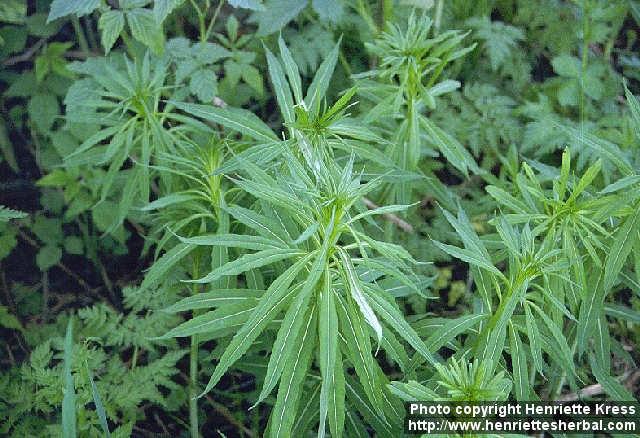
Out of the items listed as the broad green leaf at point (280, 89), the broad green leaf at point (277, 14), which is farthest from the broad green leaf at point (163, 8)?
the broad green leaf at point (277, 14)

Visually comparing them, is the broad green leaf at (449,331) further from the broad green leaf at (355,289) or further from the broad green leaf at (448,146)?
the broad green leaf at (448,146)

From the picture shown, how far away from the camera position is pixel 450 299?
3.21 m

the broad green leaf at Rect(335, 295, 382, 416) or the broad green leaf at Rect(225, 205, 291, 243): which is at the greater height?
the broad green leaf at Rect(225, 205, 291, 243)

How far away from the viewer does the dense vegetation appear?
1679 mm

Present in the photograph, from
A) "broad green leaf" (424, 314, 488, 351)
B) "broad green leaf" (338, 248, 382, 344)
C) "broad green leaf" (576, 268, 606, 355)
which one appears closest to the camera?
"broad green leaf" (338, 248, 382, 344)

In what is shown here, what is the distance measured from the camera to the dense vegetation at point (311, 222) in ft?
5.51

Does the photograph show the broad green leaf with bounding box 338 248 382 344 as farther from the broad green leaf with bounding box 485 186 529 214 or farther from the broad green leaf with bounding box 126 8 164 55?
the broad green leaf with bounding box 126 8 164 55

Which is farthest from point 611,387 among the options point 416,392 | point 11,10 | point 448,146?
point 11,10

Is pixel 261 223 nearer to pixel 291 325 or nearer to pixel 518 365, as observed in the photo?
pixel 291 325

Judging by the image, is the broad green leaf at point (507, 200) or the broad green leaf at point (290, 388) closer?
the broad green leaf at point (290, 388)

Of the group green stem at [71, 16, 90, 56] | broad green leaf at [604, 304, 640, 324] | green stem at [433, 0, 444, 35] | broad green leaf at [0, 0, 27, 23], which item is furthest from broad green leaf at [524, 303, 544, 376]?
green stem at [71, 16, 90, 56]

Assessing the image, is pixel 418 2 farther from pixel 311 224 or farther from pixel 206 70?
pixel 311 224

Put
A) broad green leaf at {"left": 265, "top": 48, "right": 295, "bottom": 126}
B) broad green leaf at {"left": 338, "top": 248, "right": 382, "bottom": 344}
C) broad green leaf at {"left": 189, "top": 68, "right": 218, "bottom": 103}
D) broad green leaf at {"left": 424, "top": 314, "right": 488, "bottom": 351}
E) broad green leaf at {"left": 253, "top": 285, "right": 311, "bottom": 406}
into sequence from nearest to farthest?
broad green leaf at {"left": 338, "top": 248, "right": 382, "bottom": 344} < broad green leaf at {"left": 253, "top": 285, "right": 311, "bottom": 406} < broad green leaf at {"left": 424, "top": 314, "right": 488, "bottom": 351} < broad green leaf at {"left": 265, "top": 48, "right": 295, "bottom": 126} < broad green leaf at {"left": 189, "top": 68, "right": 218, "bottom": 103}

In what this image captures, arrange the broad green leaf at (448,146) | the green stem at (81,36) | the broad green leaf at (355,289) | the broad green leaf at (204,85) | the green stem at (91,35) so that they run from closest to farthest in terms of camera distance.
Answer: the broad green leaf at (355,289) → the broad green leaf at (448,146) → the broad green leaf at (204,85) → the green stem at (81,36) → the green stem at (91,35)
